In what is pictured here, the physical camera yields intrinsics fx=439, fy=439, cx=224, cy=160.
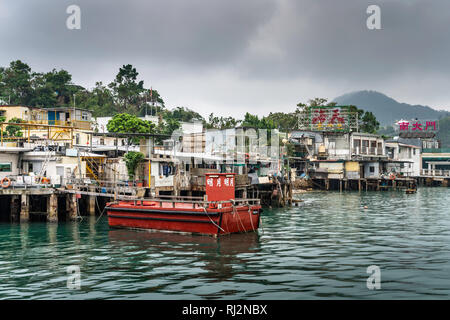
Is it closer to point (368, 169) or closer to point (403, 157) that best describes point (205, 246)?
point (368, 169)

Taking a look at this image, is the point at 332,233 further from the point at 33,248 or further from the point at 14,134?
the point at 14,134

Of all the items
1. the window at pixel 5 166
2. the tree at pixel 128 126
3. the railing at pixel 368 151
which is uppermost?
the tree at pixel 128 126

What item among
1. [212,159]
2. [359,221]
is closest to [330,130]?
[212,159]

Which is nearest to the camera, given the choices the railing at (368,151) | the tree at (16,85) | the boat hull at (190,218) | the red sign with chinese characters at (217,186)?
the boat hull at (190,218)

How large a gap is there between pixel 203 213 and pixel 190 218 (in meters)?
1.06

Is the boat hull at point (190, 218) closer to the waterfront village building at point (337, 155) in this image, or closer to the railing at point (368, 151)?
the waterfront village building at point (337, 155)

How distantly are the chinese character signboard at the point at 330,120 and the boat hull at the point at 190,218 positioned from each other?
172ft

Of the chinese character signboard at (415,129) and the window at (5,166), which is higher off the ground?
the chinese character signboard at (415,129)

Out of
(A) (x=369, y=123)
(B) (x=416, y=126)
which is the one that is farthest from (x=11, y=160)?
(B) (x=416, y=126)

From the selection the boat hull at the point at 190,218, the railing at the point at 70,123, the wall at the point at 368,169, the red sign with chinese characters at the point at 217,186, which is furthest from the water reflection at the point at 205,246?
the wall at the point at 368,169

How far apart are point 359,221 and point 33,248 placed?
22.5m

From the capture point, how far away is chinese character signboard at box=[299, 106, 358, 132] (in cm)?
7544

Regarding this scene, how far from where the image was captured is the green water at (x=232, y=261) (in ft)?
48.8
